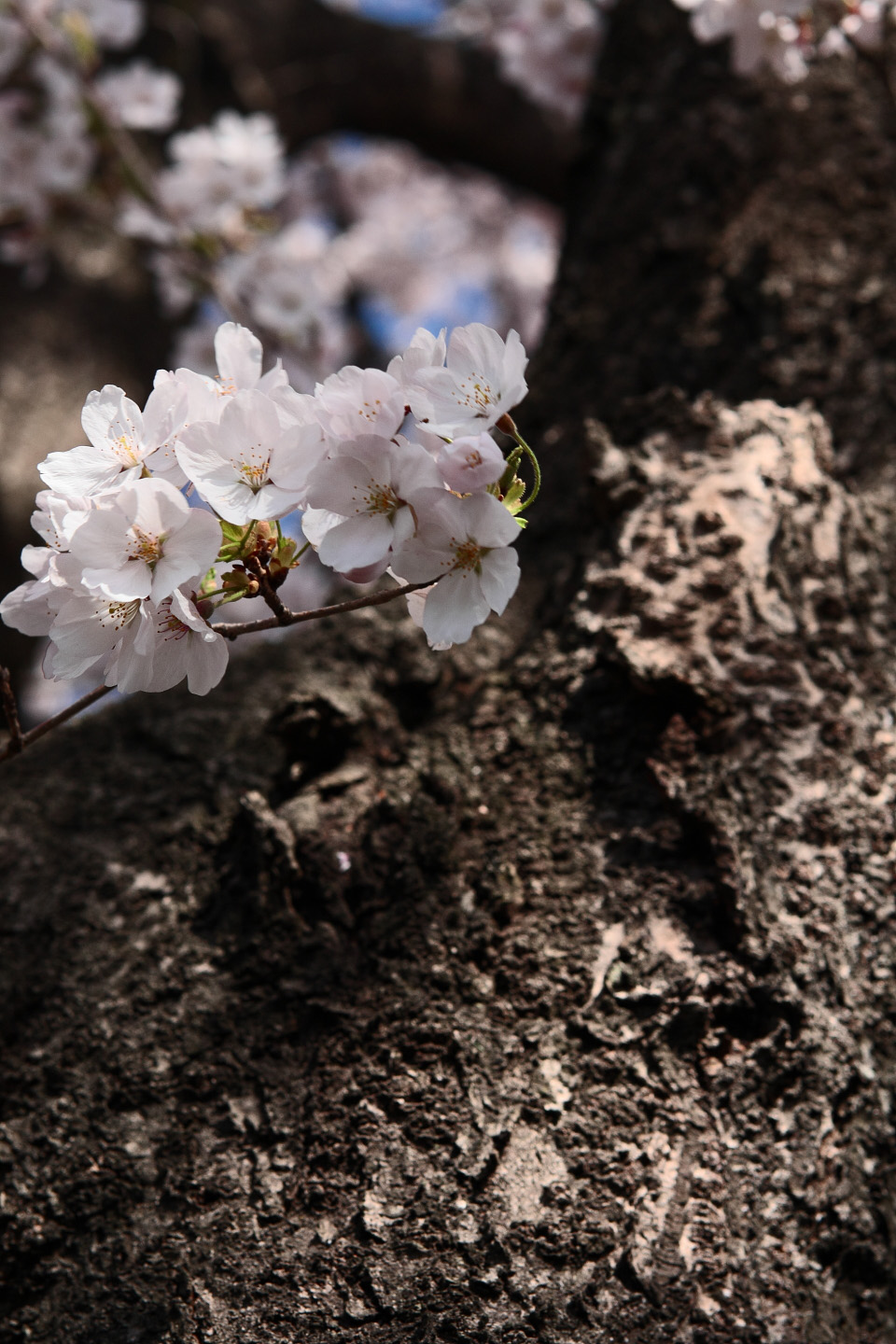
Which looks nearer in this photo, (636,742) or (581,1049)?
(581,1049)

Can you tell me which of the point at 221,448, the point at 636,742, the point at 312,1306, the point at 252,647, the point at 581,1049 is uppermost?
the point at 221,448

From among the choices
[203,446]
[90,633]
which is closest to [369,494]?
[203,446]

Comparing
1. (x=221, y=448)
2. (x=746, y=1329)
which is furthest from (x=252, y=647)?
(x=746, y=1329)

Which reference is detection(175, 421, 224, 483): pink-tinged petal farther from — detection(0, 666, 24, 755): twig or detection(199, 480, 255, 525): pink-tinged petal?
detection(0, 666, 24, 755): twig

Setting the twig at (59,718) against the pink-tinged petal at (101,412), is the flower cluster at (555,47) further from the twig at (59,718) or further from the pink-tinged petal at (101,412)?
the twig at (59,718)

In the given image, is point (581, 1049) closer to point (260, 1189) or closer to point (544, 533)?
point (260, 1189)

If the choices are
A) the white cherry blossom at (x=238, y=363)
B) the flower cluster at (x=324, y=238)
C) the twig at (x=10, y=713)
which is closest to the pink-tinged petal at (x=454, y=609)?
the white cherry blossom at (x=238, y=363)

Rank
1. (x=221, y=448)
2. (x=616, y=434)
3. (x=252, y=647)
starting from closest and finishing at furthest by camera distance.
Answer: (x=221, y=448), (x=616, y=434), (x=252, y=647)
